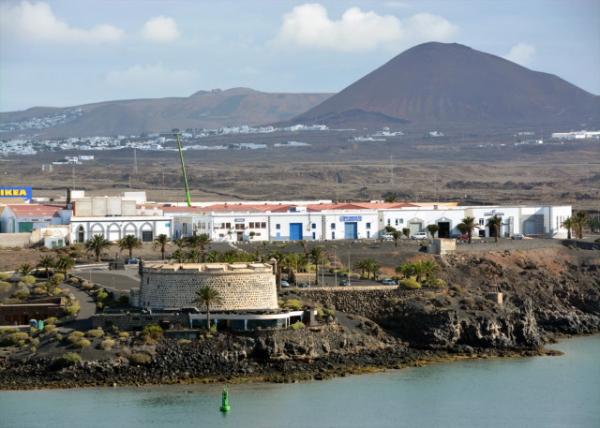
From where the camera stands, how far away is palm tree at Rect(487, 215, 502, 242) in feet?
246

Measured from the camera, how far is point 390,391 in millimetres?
45875

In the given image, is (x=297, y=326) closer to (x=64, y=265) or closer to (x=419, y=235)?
(x=64, y=265)

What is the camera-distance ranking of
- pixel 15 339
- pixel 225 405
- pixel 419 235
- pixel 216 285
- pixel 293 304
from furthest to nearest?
pixel 419 235
pixel 293 304
pixel 216 285
pixel 15 339
pixel 225 405

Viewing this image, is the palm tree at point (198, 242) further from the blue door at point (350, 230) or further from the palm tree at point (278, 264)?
the blue door at point (350, 230)

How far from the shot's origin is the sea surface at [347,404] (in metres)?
41.9

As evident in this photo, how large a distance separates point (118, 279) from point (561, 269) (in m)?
20.0

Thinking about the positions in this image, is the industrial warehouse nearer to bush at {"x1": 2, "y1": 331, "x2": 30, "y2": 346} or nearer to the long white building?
the long white building

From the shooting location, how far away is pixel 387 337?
173 feet

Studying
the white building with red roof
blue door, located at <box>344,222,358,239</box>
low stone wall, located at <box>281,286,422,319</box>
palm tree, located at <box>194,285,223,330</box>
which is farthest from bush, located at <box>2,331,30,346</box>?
blue door, located at <box>344,222,358,239</box>

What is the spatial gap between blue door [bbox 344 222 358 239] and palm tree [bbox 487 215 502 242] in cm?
672

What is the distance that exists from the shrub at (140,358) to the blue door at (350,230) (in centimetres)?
3288

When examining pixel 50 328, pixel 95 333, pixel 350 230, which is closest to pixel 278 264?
pixel 50 328

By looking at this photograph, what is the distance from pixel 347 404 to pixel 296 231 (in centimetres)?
3497

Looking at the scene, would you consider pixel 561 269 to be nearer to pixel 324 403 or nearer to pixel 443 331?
pixel 443 331
